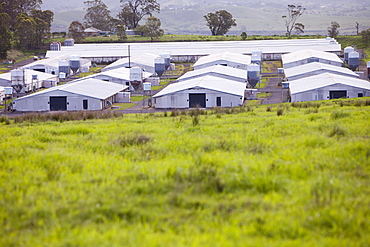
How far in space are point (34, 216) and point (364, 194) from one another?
5510 mm

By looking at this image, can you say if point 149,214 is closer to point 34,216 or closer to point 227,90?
point 34,216

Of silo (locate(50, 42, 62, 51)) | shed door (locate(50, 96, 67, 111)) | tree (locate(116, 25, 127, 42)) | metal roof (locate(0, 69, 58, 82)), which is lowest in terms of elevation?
shed door (locate(50, 96, 67, 111))

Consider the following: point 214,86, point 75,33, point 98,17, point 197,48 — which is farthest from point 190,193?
point 98,17

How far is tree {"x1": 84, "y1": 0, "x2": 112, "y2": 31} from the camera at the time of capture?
166m

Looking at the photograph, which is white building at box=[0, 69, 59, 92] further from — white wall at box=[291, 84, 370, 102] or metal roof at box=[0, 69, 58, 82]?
white wall at box=[291, 84, 370, 102]

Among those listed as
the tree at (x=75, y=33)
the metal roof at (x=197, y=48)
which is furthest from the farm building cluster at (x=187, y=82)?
the tree at (x=75, y=33)

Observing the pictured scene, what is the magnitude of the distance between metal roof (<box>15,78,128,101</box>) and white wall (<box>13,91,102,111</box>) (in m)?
0.38

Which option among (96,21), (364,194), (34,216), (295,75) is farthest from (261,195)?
(96,21)

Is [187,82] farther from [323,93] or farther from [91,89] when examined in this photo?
[323,93]

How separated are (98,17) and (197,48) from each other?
7561 cm

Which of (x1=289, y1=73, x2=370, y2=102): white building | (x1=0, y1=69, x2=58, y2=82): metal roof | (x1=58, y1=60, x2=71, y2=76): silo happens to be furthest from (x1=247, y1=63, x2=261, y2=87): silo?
(x1=58, y1=60, x2=71, y2=76): silo

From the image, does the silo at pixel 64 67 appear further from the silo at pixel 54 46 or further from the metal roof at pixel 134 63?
the silo at pixel 54 46

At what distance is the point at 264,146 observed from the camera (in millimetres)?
11398

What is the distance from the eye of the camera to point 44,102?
168 feet
